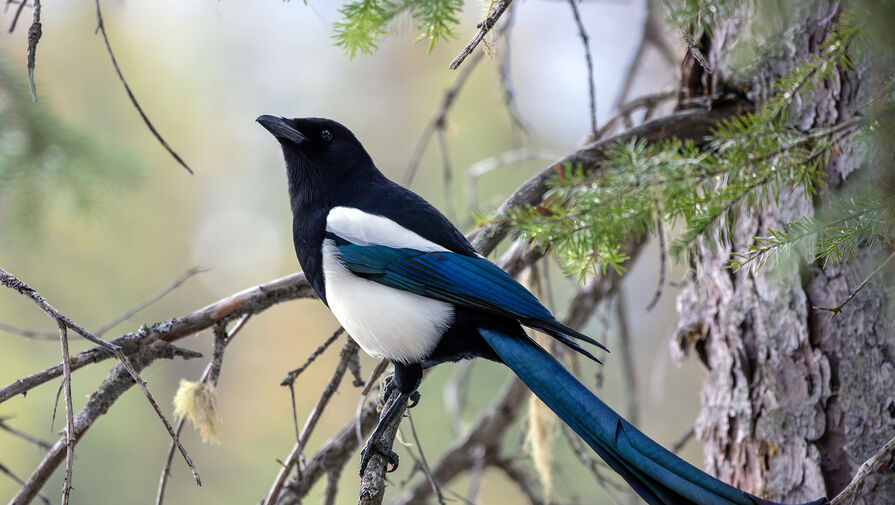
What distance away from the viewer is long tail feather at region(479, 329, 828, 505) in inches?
46.2

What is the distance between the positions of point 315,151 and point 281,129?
105mm

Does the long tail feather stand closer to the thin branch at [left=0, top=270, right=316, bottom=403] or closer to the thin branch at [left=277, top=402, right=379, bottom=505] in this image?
the thin branch at [left=277, top=402, right=379, bottom=505]

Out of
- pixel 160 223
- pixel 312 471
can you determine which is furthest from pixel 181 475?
pixel 312 471

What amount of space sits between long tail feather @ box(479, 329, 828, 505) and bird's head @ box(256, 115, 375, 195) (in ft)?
A: 2.59

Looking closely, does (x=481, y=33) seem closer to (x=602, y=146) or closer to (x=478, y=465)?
(x=602, y=146)

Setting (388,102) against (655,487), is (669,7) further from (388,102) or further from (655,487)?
(388,102)

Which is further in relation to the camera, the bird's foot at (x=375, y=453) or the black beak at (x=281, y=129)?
the black beak at (x=281, y=129)

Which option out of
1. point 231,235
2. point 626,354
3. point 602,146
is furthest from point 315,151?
point 231,235

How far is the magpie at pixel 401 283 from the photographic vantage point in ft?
5.01

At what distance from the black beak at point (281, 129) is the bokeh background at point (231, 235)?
288 centimetres

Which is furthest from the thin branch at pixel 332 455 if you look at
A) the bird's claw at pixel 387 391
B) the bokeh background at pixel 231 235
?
the bokeh background at pixel 231 235

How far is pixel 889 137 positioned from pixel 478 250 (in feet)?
3.41

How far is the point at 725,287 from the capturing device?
6.35 feet

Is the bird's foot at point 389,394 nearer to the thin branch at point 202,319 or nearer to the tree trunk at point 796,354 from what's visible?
the thin branch at point 202,319
